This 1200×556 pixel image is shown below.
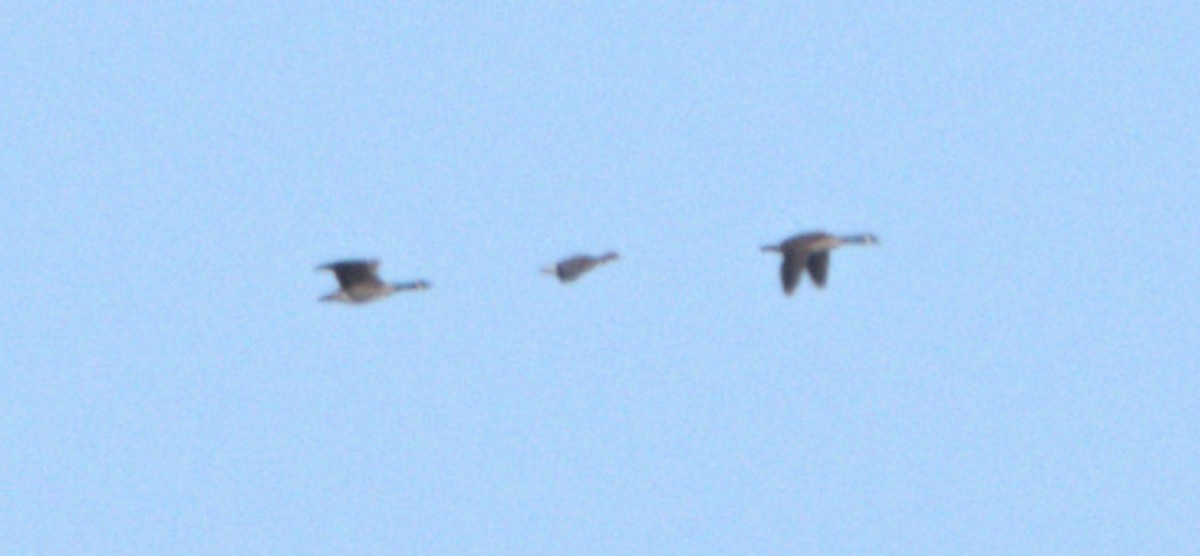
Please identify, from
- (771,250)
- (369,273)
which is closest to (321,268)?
(369,273)

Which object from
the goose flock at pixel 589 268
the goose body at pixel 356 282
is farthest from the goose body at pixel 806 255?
the goose body at pixel 356 282

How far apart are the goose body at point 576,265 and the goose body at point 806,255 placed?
14.0ft

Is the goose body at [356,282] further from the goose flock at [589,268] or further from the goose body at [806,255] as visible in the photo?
the goose body at [806,255]

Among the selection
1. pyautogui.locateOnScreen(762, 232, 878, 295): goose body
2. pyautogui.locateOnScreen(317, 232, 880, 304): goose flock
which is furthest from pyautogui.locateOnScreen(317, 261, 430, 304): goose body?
pyautogui.locateOnScreen(762, 232, 878, 295): goose body

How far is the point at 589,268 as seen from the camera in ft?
268

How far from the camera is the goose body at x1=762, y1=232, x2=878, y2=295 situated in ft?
276

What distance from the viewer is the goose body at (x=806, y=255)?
3314 inches

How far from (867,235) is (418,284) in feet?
32.9

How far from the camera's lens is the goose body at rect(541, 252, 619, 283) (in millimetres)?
81188

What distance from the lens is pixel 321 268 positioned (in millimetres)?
80938

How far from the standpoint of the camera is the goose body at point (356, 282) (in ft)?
267

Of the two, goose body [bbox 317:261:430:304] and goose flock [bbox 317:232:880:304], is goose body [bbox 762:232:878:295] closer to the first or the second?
goose flock [bbox 317:232:880:304]

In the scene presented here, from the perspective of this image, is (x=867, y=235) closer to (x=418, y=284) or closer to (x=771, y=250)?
(x=771, y=250)

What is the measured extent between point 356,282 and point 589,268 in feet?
16.0
